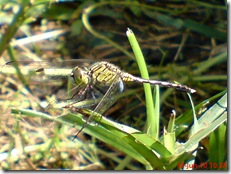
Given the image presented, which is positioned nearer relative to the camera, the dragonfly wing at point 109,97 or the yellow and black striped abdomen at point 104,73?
the dragonfly wing at point 109,97

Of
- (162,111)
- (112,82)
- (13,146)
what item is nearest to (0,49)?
(13,146)

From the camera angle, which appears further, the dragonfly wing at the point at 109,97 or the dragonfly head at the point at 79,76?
the dragonfly head at the point at 79,76

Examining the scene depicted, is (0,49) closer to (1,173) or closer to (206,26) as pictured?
(1,173)

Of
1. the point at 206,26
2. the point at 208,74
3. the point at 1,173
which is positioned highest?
the point at 206,26

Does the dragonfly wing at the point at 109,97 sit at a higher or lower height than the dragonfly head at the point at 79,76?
lower

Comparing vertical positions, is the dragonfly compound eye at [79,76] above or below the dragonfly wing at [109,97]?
above

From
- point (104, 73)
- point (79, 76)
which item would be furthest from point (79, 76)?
point (104, 73)

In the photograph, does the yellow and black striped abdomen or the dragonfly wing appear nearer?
the dragonfly wing

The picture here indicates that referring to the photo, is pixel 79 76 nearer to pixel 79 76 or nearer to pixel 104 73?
pixel 79 76
